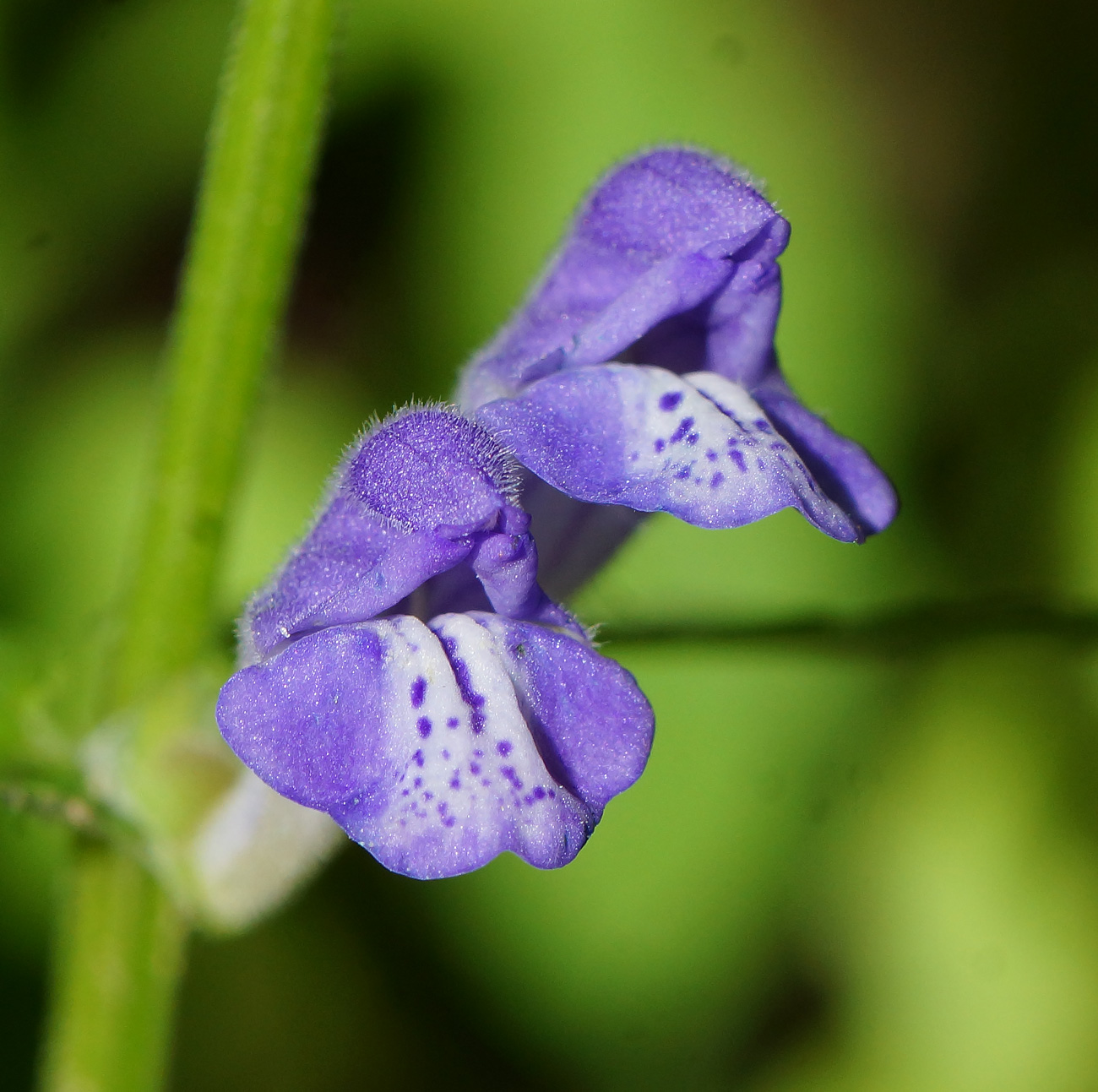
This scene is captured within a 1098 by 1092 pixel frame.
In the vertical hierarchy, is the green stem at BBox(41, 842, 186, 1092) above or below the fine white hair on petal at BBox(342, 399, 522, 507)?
below

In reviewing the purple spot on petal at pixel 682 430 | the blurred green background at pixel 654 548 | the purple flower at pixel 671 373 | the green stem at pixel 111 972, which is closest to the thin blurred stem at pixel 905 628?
the purple flower at pixel 671 373

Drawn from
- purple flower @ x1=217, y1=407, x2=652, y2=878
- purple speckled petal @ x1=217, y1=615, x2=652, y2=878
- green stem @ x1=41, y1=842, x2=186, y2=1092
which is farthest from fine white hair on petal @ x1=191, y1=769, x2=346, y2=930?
purple speckled petal @ x1=217, y1=615, x2=652, y2=878

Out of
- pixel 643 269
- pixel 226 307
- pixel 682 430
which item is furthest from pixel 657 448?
pixel 226 307

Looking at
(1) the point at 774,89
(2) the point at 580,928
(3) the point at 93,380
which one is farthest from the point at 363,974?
(1) the point at 774,89

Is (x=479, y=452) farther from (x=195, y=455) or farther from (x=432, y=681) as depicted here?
(x=195, y=455)

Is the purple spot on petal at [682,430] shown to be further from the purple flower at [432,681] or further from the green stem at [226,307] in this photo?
the green stem at [226,307]

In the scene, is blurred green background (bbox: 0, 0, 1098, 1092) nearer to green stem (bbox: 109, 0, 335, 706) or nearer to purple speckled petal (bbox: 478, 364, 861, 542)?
green stem (bbox: 109, 0, 335, 706)
